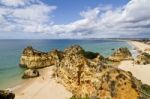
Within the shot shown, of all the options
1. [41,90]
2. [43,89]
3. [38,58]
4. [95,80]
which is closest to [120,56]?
[38,58]

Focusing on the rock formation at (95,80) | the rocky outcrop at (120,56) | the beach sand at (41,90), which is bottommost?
the beach sand at (41,90)

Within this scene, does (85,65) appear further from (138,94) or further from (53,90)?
(53,90)

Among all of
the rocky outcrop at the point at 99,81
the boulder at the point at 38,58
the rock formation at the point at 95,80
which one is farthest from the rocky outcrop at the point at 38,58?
the rocky outcrop at the point at 99,81

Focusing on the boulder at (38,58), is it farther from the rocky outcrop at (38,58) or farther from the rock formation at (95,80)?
the rock formation at (95,80)

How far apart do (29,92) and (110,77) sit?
21924 mm

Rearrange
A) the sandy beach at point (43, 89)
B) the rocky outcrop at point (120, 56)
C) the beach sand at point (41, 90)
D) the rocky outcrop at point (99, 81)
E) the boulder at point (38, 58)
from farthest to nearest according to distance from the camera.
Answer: the rocky outcrop at point (120, 56)
the boulder at point (38, 58)
the sandy beach at point (43, 89)
the beach sand at point (41, 90)
the rocky outcrop at point (99, 81)

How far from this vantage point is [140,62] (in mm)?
62562

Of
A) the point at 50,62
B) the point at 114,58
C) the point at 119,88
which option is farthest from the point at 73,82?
the point at 114,58

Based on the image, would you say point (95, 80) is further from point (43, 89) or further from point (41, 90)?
point (43, 89)

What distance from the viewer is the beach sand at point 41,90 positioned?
1367 inches

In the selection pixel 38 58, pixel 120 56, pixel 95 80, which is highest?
pixel 95 80

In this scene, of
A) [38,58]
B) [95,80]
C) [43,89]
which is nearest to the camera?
[95,80]

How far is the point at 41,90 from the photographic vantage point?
1529 inches

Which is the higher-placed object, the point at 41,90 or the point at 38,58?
the point at 38,58
